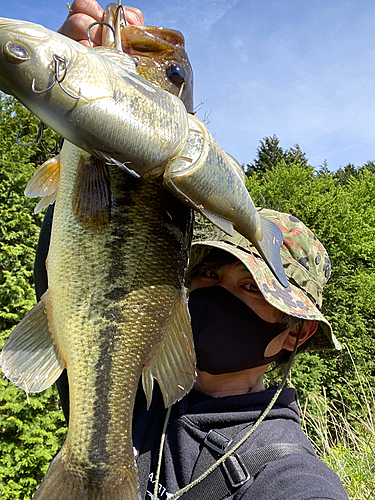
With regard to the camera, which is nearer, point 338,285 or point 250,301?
point 250,301

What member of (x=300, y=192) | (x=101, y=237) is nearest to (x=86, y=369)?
(x=101, y=237)

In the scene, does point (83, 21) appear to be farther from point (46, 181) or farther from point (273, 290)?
point (273, 290)

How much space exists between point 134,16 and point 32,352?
1264 millimetres

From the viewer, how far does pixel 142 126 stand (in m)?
1.01

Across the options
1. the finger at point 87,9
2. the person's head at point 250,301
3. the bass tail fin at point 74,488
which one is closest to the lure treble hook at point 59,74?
the finger at point 87,9

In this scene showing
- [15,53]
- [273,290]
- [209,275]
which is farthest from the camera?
[209,275]

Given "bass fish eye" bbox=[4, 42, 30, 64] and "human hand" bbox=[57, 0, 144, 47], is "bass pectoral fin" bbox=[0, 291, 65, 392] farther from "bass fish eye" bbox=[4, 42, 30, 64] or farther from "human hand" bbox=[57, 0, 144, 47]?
"human hand" bbox=[57, 0, 144, 47]

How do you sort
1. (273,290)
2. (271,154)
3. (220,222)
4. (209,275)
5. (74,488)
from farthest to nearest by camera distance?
1. (271,154)
2. (209,275)
3. (273,290)
4. (74,488)
5. (220,222)

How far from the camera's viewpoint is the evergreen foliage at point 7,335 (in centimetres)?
526

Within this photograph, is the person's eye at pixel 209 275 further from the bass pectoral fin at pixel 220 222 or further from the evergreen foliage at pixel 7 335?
the evergreen foliage at pixel 7 335

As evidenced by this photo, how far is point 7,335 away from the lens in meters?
5.49

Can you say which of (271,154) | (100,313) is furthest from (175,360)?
(271,154)

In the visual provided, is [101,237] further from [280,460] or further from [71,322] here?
[280,460]

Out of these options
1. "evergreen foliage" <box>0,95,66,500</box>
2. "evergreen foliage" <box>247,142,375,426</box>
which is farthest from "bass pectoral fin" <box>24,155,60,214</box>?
"evergreen foliage" <box>247,142,375,426</box>
